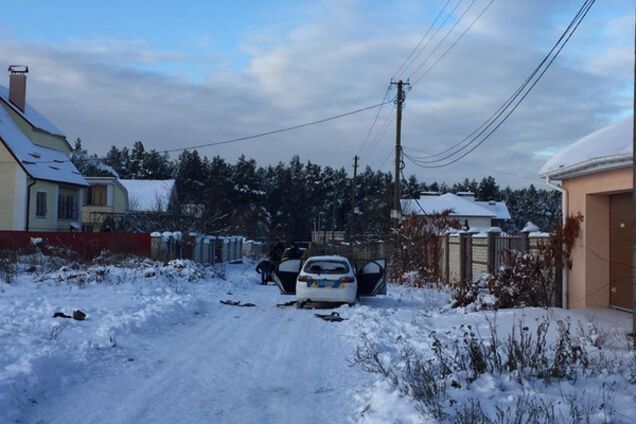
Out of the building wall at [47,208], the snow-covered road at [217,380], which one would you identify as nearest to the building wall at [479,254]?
the snow-covered road at [217,380]

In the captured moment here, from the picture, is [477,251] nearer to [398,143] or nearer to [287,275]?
[287,275]

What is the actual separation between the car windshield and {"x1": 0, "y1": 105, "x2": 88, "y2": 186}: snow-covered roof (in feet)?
90.2

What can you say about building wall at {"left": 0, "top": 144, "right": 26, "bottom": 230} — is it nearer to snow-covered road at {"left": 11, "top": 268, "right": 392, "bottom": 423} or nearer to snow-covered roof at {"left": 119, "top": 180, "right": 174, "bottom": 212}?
snow-covered roof at {"left": 119, "top": 180, "right": 174, "bottom": 212}

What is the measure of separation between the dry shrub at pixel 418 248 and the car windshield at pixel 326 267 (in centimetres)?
819

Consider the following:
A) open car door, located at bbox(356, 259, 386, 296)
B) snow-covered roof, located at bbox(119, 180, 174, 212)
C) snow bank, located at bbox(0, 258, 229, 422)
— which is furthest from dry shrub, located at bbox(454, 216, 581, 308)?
snow-covered roof, located at bbox(119, 180, 174, 212)

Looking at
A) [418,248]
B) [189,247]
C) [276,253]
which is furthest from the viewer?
[189,247]

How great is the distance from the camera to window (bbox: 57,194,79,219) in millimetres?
44219

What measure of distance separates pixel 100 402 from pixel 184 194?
79960mm

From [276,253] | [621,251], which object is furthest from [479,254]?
[276,253]

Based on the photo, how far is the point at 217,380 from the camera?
8.21 meters

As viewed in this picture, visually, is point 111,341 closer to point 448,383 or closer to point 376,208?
point 448,383

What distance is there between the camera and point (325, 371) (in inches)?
352

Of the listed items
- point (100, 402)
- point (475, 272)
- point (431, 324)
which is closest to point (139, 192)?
point (475, 272)

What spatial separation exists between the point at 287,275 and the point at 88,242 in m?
15.3
